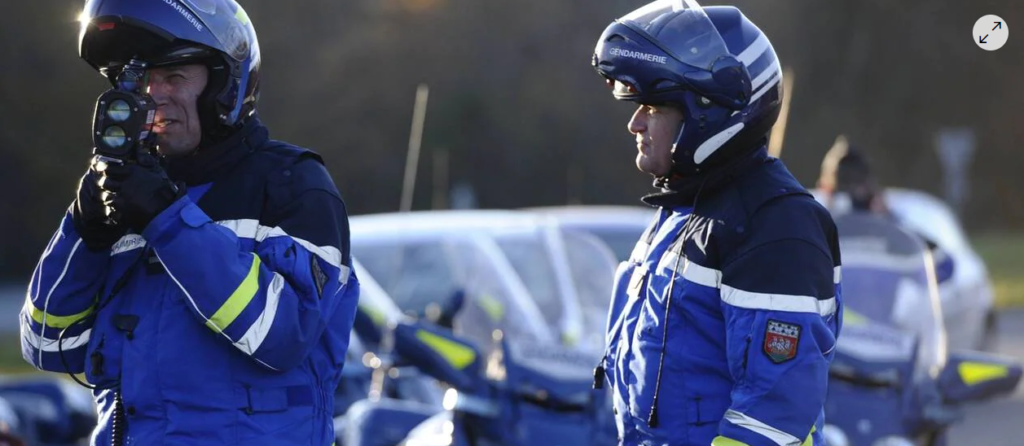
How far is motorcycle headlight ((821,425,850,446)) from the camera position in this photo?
525 centimetres

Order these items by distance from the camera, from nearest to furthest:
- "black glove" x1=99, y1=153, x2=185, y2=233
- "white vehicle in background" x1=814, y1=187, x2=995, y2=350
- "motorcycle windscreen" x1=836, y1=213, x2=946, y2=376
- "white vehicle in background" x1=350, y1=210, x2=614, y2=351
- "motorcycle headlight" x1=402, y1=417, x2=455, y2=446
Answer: "black glove" x1=99, y1=153, x2=185, y2=233, "motorcycle headlight" x1=402, y1=417, x2=455, y2=446, "motorcycle windscreen" x1=836, y1=213, x2=946, y2=376, "white vehicle in background" x1=350, y1=210, x2=614, y2=351, "white vehicle in background" x1=814, y1=187, x2=995, y2=350

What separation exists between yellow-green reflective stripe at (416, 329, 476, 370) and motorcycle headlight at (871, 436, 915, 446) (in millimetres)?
1504

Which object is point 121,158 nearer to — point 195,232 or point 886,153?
point 195,232

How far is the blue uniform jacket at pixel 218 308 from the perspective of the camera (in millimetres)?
2803

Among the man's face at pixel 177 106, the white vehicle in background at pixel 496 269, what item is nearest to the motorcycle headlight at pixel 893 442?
the white vehicle in background at pixel 496 269

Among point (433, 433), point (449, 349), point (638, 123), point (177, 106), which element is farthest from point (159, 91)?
point (433, 433)

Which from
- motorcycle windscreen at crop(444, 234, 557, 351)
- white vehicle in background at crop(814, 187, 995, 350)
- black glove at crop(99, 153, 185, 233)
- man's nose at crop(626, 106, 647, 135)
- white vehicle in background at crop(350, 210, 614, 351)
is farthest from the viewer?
white vehicle in background at crop(814, 187, 995, 350)


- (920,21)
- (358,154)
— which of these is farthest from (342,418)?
(920,21)

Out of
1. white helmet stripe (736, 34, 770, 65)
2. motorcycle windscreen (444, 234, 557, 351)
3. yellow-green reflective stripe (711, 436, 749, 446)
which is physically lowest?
motorcycle windscreen (444, 234, 557, 351)

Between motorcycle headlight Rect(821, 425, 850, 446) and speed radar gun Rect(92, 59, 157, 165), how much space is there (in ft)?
10.1

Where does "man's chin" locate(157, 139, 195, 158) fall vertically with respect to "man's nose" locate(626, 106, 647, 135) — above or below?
below

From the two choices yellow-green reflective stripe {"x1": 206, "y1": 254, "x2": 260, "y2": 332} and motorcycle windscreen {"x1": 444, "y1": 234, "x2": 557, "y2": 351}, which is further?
motorcycle windscreen {"x1": 444, "y1": 234, "x2": 557, "y2": 351}

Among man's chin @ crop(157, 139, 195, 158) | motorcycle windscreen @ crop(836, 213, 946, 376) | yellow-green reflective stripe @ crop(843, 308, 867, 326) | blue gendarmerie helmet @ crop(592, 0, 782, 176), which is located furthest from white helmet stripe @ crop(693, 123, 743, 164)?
yellow-green reflective stripe @ crop(843, 308, 867, 326)

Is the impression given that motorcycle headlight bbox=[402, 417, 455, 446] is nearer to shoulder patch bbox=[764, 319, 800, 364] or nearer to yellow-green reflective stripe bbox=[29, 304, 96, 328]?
yellow-green reflective stripe bbox=[29, 304, 96, 328]
